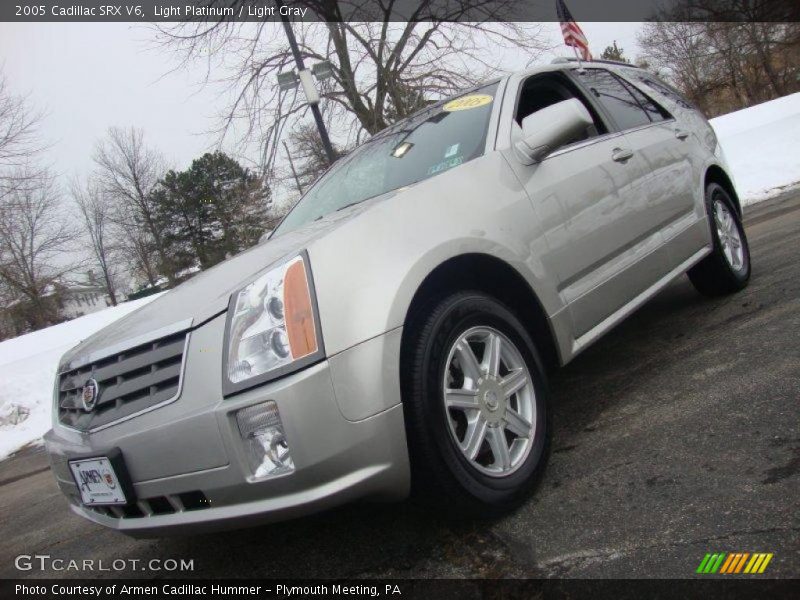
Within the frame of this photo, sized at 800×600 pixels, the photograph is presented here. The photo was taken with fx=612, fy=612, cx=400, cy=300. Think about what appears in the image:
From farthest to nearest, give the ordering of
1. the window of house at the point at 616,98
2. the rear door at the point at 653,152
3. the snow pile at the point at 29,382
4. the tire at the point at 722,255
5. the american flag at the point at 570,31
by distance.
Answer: the snow pile at the point at 29,382, the american flag at the point at 570,31, the tire at the point at 722,255, the window of house at the point at 616,98, the rear door at the point at 653,152

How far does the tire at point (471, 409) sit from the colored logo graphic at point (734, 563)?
2.08ft

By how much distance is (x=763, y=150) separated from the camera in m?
12.7

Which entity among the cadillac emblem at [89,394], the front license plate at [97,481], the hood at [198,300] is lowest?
the front license plate at [97,481]

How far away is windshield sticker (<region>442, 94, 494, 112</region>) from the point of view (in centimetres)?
297

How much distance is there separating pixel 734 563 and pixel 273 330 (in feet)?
4.56

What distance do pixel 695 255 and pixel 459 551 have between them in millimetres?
2617

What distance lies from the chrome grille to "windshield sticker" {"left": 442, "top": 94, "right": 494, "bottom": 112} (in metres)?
1.82

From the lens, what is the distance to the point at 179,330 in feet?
6.38

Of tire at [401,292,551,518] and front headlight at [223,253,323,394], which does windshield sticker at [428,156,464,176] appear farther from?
front headlight at [223,253,323,394]

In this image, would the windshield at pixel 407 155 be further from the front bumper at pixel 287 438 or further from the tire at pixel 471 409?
the front bumper at pixel 287 438
